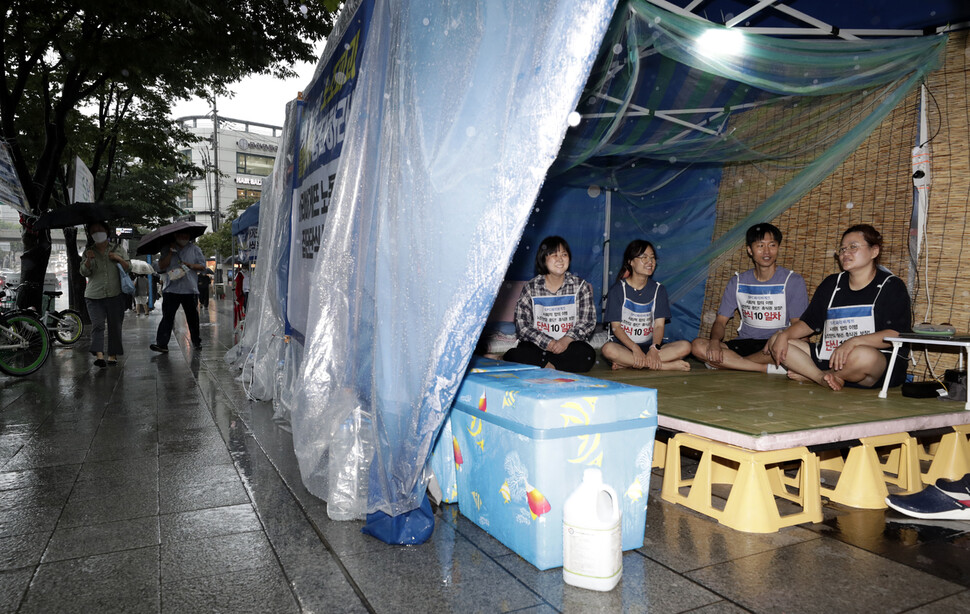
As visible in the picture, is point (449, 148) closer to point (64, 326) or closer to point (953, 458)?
point (953, 458)

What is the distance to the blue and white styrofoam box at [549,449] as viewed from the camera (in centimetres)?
194

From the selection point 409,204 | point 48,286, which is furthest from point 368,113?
point 48,286

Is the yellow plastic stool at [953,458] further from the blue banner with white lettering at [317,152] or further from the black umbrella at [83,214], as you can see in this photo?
the black umbrella at [83,214]

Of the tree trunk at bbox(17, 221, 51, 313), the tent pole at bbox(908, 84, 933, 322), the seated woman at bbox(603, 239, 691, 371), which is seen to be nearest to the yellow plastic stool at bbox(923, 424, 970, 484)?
the tent pole at bbox(908, 84, 933, 322)

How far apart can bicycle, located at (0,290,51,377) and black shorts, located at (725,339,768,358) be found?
718 cm

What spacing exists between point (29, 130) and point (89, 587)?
39.2 ft

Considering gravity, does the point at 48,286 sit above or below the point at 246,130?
below

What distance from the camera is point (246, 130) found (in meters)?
48.8

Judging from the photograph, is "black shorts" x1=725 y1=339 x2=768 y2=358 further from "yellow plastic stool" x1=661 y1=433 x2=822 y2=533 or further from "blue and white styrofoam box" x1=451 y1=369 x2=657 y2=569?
"blue and white styrofoam box" x1=451 y1=369 x2=657 y2=569

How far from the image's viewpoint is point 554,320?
4398 mm

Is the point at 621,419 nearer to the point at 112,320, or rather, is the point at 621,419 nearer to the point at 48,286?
the point at 112,320

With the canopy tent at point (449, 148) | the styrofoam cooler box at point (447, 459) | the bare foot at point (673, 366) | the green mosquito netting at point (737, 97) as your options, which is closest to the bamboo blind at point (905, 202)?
the green mosquito netting at point (737, 97)

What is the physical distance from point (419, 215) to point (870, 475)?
7.76 feet

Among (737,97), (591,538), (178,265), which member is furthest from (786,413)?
(178,265)
